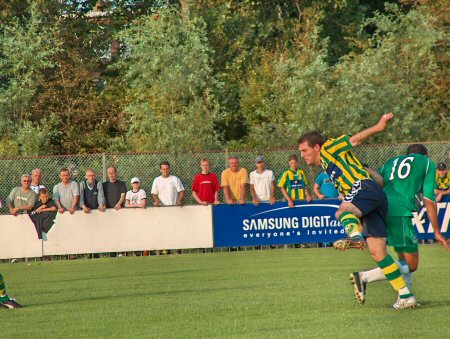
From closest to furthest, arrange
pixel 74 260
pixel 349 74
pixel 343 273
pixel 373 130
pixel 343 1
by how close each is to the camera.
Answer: pixel 373 130, pixel 343 273, pixel 74 260, pixel 349 74, pixel 343 1

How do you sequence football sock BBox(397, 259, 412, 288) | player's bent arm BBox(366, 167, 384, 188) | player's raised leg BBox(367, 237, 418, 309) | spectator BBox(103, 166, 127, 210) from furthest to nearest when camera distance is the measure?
spectator BBox(103, 166, 127, 210)
football sock BBox(397, 259, 412, 288)
player's bent arm BBox(366, 167, 384, 188)
player's raised leg BBox(367, 237, 418, 309)

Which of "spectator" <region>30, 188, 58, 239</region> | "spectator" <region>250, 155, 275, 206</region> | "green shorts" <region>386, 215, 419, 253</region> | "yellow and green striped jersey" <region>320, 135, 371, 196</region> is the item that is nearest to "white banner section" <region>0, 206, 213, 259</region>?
"spectator" <region>30, 188, 58, 239</region>

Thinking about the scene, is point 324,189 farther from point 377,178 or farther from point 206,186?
point 377,178

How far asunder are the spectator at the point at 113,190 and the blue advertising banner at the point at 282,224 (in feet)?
6.44

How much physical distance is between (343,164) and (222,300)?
2.70 metres

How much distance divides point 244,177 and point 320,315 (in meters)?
12.3

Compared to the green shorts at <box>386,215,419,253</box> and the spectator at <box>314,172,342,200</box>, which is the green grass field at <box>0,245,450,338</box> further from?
the spectator at <box>314,172,342,200</box>

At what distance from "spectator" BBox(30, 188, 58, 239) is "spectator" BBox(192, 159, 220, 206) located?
3.05m

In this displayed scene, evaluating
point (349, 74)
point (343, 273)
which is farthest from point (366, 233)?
point (349, 74)

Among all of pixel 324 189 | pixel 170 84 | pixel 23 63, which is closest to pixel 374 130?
pixel 324 189

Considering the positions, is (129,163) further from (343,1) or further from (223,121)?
(343,1)

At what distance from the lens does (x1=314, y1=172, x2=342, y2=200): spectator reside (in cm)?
2222

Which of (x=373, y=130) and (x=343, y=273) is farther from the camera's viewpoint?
(x=343, y=273)

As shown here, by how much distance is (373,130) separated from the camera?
9.65 m
